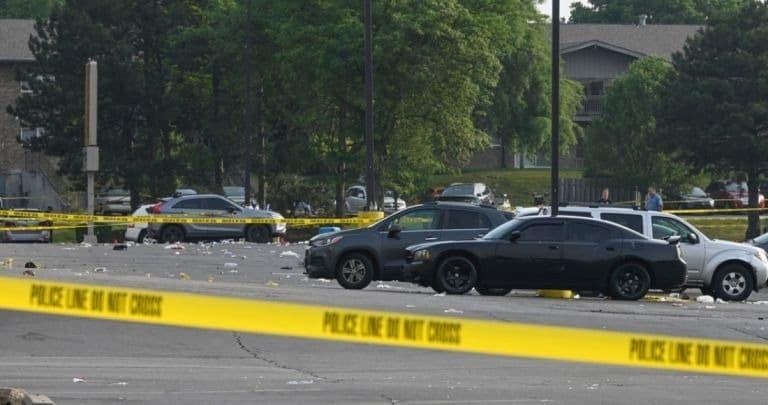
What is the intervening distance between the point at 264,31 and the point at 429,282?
125 feet

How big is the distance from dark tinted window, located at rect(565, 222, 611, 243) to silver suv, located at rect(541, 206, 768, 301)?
1925 mm

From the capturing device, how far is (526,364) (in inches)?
631

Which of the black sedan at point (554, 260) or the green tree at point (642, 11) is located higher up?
the green tree at point (642, 11)

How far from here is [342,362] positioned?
1605 centimetres

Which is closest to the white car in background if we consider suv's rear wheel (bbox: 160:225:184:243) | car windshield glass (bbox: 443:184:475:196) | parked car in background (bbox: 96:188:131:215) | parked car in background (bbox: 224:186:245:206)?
suv's rear wheel (bbox: 160:225:184:243)

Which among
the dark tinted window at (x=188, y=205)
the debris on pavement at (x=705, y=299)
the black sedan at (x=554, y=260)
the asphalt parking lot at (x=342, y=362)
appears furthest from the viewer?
the dark tinted window at (x=188, y=205)

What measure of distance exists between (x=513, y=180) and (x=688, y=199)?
45.3 ft

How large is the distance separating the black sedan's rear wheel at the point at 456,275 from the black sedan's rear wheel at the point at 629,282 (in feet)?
6.92

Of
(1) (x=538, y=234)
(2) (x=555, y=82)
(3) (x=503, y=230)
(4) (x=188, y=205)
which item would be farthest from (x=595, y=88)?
(1) (x=538, y=234)

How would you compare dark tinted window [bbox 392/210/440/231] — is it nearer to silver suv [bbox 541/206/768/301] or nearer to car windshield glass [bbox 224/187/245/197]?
silver suv [bbox 541/206/768/301]

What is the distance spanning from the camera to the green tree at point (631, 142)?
6562cm

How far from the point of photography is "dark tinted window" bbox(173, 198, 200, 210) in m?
43.2

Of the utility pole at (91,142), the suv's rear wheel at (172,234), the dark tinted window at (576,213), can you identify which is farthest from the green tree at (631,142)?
the dark tinted window at (576,213)

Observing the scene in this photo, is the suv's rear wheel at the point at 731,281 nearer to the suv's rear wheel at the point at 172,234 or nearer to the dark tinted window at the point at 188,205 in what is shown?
the suv's rear wheel at the point at 172,234
